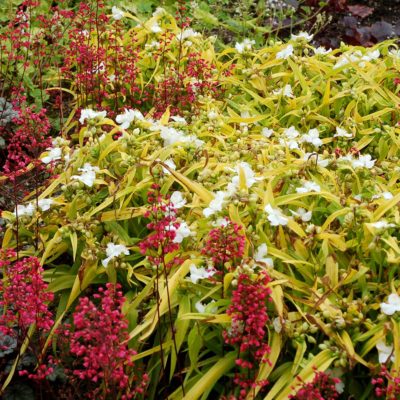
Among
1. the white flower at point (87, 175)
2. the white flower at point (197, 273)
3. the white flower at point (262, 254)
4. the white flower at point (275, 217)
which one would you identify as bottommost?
the white flower at point (197, 273)

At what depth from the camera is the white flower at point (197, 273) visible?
7.56 ft

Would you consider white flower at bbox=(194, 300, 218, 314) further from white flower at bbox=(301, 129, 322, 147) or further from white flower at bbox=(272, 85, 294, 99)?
white flower at bbox=(272, 85, 294, 99)

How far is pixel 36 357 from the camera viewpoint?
2248mm

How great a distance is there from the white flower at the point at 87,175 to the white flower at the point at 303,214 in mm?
727

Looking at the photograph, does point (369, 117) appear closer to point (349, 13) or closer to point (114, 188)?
point (114, 188)

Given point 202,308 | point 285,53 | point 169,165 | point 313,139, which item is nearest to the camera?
point 202,308

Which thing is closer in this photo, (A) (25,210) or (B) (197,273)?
(B) (197,273)

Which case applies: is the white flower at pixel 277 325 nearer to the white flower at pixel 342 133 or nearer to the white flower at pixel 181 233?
the white flower at pixel 181 233

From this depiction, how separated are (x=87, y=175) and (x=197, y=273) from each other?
23.4 inches

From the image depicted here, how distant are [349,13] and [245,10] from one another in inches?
37.7

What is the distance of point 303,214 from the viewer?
2.57 m

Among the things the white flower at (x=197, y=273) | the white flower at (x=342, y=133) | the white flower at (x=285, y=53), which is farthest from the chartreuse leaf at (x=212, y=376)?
the white flower at (x=285, y=53)

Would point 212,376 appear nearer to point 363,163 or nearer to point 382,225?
point 382,225

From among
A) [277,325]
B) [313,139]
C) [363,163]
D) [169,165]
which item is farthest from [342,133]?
[277,325]
